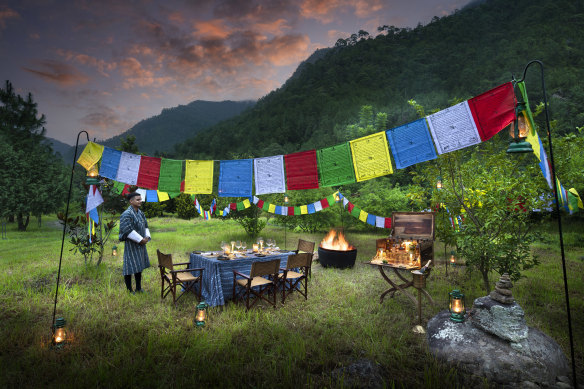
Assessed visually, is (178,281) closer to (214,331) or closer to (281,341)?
(214,331)

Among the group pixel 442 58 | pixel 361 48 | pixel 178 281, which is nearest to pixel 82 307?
pixel 178 281

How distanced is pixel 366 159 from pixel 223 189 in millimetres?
2894

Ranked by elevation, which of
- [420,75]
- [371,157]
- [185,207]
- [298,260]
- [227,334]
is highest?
[420,75]

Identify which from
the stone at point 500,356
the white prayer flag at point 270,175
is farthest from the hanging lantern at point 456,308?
the white prayer flag at point 270,175

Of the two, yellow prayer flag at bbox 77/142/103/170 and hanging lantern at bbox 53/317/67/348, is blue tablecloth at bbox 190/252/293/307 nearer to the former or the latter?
hanging lantern at bbox 53/317/67/348

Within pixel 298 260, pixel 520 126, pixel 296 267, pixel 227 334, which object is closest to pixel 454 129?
pixel 520 126

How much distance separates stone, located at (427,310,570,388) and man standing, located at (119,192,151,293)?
5364 millimetres

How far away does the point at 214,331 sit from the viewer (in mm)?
4051

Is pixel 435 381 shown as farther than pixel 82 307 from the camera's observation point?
No

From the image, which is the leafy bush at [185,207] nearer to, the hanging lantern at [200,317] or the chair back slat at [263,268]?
the chair back slat at [263,268]

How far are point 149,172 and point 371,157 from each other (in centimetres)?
430

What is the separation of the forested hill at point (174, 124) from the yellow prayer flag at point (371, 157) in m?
58.1

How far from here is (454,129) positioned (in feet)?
12.8

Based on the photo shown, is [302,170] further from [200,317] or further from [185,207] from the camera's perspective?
[185,207]
